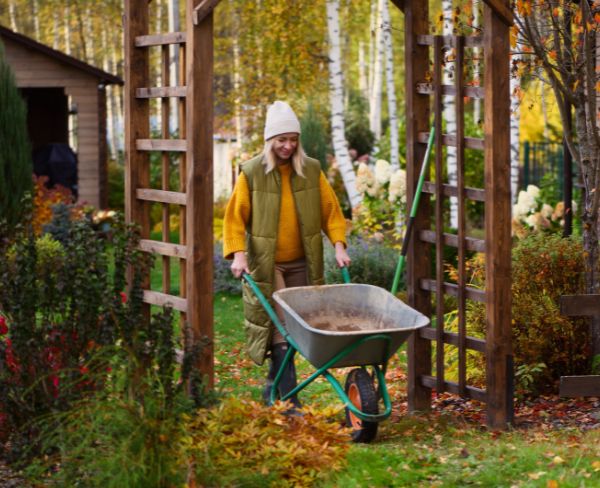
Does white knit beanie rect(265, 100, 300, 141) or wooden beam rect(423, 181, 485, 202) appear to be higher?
white knit beanie rect(265, 100, 300, 141)

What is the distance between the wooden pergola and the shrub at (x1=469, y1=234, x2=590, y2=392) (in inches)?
A: 24.3

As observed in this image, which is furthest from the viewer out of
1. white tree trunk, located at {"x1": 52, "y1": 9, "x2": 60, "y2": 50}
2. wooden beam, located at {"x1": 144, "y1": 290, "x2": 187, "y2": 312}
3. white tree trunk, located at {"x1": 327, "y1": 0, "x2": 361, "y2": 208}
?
white tree trunk, located at {"x1": 52, "y1": 9, "x2": 60, "y2": 50}

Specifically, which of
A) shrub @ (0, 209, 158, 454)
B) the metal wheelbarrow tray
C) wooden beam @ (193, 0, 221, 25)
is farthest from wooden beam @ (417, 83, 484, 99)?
shrub @ (0, 209, 158, 454)

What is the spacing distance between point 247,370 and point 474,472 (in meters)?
4.10

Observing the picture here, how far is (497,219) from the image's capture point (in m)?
6.27

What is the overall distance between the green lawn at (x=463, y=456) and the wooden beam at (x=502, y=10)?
7.59 ft

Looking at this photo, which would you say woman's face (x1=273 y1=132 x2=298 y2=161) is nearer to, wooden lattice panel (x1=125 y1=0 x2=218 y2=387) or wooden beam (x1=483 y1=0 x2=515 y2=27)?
wooden lattice panel (x1=125 y1=0 x2=218 y2=387)

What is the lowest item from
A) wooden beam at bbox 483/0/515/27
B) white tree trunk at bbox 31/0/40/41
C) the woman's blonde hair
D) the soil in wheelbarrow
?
the soil in wheelbarrow

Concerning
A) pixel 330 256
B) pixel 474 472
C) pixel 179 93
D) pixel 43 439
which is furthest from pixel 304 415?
pixel 330 256

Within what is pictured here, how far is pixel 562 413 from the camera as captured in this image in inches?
273

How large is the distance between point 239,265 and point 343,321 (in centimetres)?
69

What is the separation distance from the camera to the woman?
22.0 ft

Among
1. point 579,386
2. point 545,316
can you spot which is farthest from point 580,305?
point 579,386

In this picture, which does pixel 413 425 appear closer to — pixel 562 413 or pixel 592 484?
pixel 562 413
